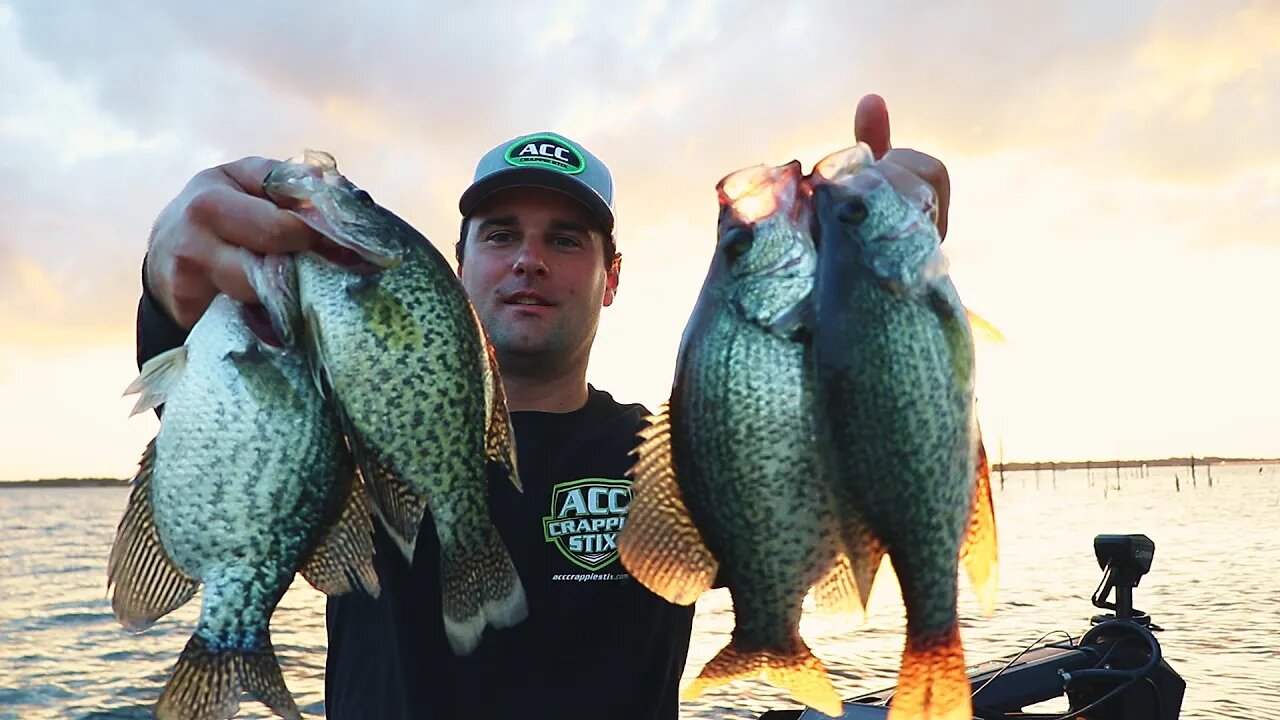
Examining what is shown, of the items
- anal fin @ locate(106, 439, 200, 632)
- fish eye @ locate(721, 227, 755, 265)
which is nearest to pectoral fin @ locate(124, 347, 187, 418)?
anal fin @ locate(106, 439, 200, 632)

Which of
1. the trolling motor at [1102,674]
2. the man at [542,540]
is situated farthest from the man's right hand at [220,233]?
the trolling motor at [1102,674]

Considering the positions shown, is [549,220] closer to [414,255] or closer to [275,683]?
[414,255]

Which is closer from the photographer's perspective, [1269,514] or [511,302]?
[511,302]

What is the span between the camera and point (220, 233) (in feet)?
8.38

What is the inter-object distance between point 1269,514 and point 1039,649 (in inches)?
2989

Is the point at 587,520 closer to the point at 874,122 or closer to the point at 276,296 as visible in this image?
the point at 276,296

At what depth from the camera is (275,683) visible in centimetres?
241

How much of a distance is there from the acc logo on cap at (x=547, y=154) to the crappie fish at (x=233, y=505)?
68.9 inches

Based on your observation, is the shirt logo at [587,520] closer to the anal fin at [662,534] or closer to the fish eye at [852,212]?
the anal fin at [662,534]

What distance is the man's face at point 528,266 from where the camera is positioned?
4.06m

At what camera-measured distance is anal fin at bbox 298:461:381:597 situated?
2.50 meters

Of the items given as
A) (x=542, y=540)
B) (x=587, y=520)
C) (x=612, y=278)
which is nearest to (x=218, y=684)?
(x=542, y=540)

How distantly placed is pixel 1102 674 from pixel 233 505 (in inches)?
191

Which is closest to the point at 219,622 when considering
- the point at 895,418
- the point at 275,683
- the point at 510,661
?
the point at 275,683
